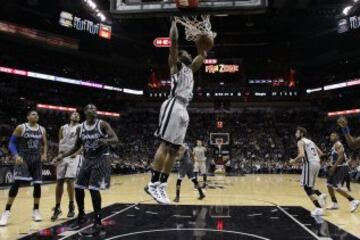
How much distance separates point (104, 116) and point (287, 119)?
16959mm

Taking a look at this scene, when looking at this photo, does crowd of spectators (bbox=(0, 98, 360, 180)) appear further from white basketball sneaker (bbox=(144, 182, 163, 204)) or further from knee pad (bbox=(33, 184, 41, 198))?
white basketball sneaker (bbox=(144, 182, 163, 204))

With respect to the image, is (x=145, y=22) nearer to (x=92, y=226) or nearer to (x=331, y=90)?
(x=331, y=90)

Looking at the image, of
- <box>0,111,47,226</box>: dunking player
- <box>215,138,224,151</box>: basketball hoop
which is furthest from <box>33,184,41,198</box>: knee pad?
<box>215,138,224,151</box>: basketball hoop

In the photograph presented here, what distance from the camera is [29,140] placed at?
28.1 ft

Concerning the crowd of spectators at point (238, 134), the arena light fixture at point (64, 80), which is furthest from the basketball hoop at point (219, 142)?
the arena light fixture at point (64, 80)

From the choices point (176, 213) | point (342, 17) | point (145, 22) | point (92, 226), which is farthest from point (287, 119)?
point (92, 226)

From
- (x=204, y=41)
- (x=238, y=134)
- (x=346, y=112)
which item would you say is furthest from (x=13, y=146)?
(x=346, y=112)

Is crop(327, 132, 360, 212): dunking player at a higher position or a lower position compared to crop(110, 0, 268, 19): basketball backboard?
lower

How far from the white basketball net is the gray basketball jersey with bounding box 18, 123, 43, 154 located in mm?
4154

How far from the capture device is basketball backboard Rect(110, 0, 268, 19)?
20.0ft

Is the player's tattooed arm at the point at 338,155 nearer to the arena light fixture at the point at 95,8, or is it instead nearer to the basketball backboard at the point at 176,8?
the basketball backboard at the point at 176,8

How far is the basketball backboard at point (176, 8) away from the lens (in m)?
6.11

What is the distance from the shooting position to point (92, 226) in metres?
7.68

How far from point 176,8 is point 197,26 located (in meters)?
0.42
